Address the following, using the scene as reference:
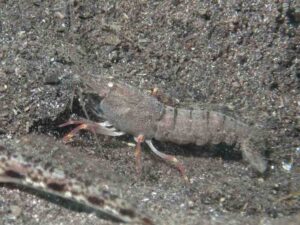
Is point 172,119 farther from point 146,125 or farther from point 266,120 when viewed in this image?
point 266,120

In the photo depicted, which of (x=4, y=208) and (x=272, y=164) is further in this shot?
(x=272, y=164)

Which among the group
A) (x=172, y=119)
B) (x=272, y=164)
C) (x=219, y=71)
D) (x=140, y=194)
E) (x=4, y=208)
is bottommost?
(x=4, y=208)

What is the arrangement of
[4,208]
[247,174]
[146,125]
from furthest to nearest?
[146,125], [247,174], [4,208]

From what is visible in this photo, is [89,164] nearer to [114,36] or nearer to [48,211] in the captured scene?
[48,211]

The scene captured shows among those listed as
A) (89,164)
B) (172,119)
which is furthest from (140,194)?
(172,119)

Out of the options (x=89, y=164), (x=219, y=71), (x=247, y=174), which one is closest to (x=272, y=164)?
(x=247, y=174)

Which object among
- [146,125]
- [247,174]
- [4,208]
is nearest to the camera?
[4,208]

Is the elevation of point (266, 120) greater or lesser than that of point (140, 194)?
greater
